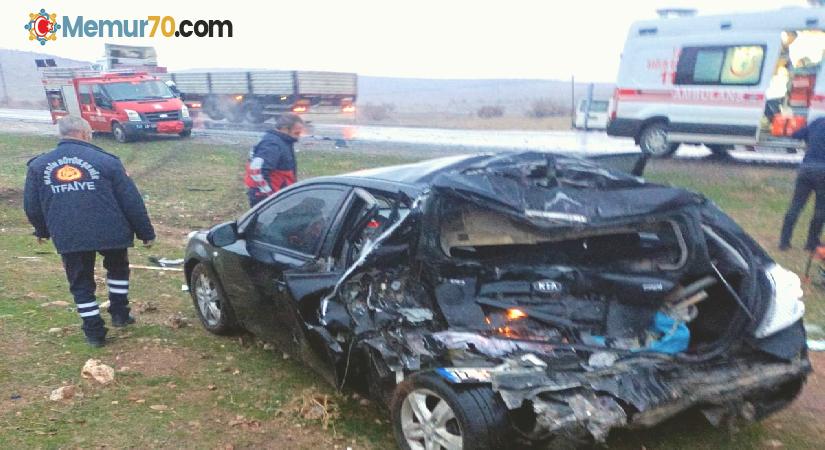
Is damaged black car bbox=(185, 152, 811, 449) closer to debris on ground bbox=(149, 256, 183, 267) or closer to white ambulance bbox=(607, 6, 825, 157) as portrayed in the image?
debris on ground bbox=(149, 256, 183, 267)

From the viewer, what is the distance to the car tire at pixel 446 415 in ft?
9.21

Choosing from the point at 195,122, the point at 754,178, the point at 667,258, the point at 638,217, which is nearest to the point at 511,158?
the point at 638,217

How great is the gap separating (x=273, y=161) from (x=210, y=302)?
2.09 m

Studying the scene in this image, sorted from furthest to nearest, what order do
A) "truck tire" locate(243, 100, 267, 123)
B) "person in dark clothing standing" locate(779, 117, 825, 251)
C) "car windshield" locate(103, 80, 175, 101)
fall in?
"truck tire" locate(243, 100, 267, 123), "car windshield" locate(103, 80, 175, 101), "person in dark clothing standing" locate(779, 117, 825, 251)

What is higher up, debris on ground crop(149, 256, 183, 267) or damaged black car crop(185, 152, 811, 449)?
damaged black car crop(185, 152, 811, 449)

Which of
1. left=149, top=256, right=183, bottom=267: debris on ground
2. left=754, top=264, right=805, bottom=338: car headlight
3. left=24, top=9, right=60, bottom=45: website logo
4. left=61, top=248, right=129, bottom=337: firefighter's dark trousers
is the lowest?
left=149, top=256, right=183, bottom=267: debris on ground

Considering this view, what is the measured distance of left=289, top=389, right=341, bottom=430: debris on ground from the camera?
3681 mm

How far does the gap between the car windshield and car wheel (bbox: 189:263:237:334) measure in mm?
16601

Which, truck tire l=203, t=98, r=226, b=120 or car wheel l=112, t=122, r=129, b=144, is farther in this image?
truck tire l=203, t=98, r=226, b=120

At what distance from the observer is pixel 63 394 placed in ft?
13.0

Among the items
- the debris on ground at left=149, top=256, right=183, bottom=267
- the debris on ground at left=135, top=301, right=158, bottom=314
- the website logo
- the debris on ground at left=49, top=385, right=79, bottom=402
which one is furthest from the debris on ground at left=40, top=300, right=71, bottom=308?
the website logo

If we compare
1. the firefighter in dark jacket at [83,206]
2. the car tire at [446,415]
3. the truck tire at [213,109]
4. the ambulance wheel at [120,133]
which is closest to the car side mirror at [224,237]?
the firefighter in dark jacket at [83,206]

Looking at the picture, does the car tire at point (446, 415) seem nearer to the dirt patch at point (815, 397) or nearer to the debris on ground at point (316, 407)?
the debris on ground at point (316, 407)

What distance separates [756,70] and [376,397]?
1186cm
